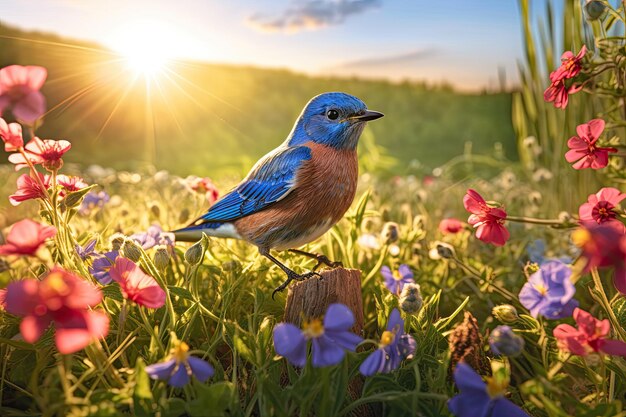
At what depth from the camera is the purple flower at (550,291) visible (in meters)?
1.66

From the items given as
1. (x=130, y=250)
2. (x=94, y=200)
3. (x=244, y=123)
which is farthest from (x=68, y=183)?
(x=244, y=123)

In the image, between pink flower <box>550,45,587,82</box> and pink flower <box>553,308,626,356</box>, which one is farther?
pink flower <box>550,45,587,82</box>

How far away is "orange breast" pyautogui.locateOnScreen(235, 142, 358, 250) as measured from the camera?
244 centimetres

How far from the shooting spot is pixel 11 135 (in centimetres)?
181

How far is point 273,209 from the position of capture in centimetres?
253

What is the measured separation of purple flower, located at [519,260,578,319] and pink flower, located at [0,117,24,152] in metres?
1.63

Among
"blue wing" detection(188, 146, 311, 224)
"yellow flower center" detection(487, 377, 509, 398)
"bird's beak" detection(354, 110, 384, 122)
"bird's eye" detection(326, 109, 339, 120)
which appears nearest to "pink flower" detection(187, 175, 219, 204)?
"blue wing" detection(188, 146, 311, 224)

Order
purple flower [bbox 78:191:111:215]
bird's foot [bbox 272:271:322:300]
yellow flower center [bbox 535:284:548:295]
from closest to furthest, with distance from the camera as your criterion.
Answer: yellow flower center [bbox 535:284:548:295], bird's foot [bbox 272:271:322:300], purple flower [bbox 78:191:111:215]

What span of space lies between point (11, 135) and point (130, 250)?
0.51 metres

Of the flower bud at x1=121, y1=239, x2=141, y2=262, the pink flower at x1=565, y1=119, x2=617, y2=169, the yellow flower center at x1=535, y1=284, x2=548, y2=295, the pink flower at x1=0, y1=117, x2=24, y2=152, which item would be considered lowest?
the yellow flower center at x1=535, y1=284, x2=548, y2=295

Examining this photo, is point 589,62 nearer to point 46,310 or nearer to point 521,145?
point 46,310

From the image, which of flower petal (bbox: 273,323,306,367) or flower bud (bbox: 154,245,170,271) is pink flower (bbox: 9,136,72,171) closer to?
flower bud (bbox: 154,245,170,271)

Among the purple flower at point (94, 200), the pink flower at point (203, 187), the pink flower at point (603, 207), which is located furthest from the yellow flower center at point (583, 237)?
the purple flower at point (94, 200)

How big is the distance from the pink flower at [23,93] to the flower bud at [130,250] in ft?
1.56
